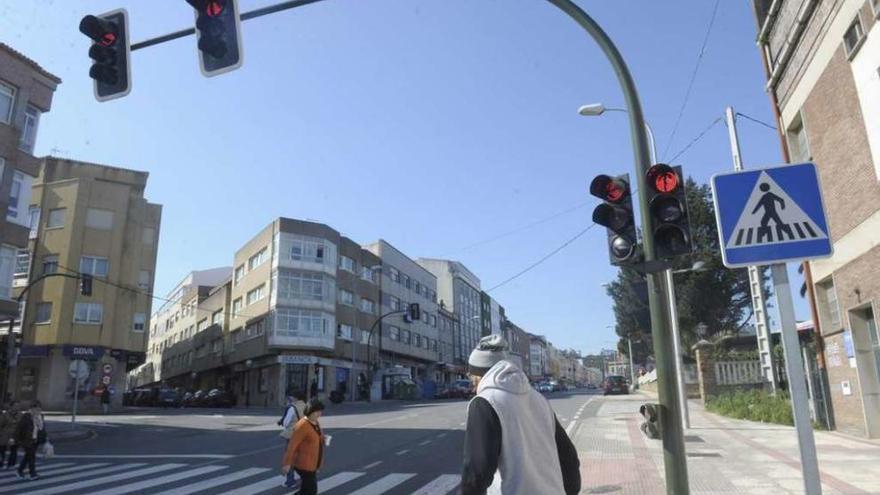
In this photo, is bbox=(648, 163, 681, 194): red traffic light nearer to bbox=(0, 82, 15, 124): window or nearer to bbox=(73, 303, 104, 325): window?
bbox=(0, 82, 15, 124): window

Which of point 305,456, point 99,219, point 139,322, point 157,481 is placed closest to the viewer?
point 305,456

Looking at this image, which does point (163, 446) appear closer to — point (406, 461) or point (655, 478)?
point (406, 461)

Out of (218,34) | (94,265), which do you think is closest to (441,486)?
(218,34)

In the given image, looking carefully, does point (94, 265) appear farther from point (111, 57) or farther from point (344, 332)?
point (111, 57)

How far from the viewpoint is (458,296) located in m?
90.9

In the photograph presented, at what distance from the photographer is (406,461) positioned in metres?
12.9

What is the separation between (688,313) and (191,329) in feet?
189

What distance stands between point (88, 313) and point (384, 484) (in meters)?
36.5

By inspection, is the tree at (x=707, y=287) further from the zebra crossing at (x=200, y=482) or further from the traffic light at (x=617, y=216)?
the traffic light at (x=617, y=216)

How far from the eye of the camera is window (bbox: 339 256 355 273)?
52906 millimetres

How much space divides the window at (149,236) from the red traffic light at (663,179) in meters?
46.9

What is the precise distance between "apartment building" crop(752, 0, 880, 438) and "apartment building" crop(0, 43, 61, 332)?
86.5 ft

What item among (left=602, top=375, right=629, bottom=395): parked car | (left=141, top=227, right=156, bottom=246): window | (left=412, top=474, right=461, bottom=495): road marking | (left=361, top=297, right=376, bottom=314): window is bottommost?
(left=412, top=474, right=461, bottom=495): road marking

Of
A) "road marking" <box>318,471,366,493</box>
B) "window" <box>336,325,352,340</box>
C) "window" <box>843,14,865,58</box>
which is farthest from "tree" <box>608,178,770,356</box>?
"road marking" <box>318,471,366,493</box>
